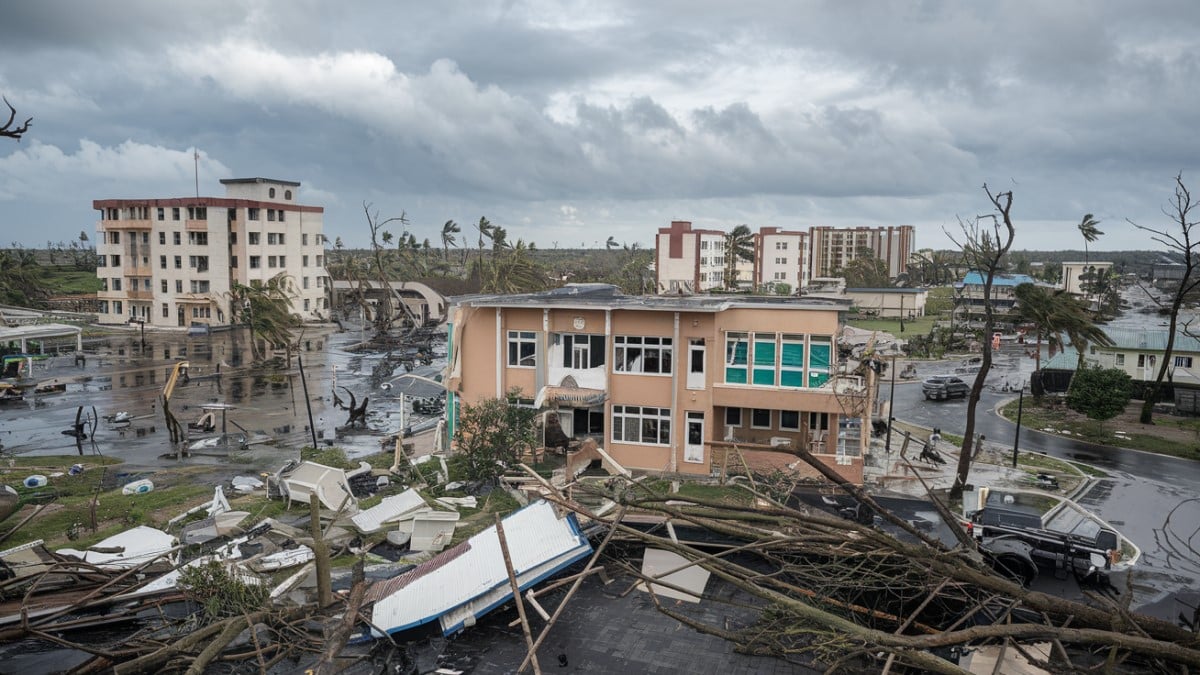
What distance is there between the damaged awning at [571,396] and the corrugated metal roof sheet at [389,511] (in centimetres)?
558

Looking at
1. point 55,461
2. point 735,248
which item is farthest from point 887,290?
point 55,461

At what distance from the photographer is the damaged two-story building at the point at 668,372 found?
1952cm

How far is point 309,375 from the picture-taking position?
41531 millimetres

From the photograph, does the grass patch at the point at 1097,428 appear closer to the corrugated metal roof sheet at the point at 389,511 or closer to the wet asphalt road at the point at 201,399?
the corrugated metal roof sheet at the point at 389,511

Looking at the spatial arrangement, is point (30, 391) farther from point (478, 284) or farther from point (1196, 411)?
point (1196, 411)

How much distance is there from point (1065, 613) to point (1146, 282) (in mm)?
163049

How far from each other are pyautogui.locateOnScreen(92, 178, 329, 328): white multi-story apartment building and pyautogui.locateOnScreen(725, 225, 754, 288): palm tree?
5186cm

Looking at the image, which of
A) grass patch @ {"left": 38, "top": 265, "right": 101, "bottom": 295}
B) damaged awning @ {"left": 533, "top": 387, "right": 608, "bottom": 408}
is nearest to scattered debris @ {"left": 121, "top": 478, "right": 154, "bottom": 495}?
damaged awning @ {"left": 533, "top": 387, "right": 608, "bottom": 408}

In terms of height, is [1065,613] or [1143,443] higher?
[1065,613]

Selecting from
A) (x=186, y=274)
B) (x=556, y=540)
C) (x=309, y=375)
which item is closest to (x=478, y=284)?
(x=186, y=274)

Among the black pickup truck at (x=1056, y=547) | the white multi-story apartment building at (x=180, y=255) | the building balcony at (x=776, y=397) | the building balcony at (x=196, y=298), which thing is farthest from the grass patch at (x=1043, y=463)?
the building balcony at (x=196, y=298)

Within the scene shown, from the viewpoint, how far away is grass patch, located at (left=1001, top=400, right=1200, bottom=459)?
26.0 m

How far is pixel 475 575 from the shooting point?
9.29 meters

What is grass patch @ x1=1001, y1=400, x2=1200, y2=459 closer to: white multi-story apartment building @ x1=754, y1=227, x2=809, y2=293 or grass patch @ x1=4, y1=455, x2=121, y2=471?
grass patch @ x1=4, y1=455, x2=121, y2=471
